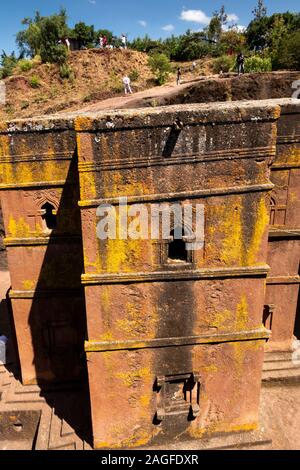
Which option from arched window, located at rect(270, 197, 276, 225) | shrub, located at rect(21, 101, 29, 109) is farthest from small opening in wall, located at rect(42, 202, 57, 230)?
shrub, located at rect(21, 101, 29, 109)

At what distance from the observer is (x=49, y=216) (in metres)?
8.32

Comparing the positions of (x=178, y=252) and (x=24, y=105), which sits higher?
(x=24, y=105)

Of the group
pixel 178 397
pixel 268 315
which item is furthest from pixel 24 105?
pixel 178 397

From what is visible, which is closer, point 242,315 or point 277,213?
point 242,315

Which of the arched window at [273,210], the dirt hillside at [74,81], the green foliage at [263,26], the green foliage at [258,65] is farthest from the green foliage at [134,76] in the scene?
the arched window at [273,210]

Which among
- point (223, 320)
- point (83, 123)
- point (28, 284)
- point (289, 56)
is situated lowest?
point (28, 284)

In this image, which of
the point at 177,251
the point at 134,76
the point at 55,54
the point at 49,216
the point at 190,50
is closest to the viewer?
the point at 177,251

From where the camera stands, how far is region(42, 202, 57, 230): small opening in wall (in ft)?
26.5

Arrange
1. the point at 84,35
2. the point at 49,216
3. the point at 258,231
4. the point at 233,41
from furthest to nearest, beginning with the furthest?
the point at 84,35, the point at 233,41, the point at 49,216, the point at 258,231

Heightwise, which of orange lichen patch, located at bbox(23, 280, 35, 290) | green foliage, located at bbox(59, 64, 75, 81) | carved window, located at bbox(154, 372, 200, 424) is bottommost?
carved window, located at bbox(154, 372, 200, 424)

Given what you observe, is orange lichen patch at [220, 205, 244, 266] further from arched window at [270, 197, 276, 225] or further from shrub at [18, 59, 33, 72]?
shrub at [18, 59, 33, 72]

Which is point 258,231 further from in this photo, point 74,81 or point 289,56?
point 74,81

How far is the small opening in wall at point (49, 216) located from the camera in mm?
8086

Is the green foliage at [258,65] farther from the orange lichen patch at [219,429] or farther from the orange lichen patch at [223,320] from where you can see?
the orange lichen patch at [219,429]
